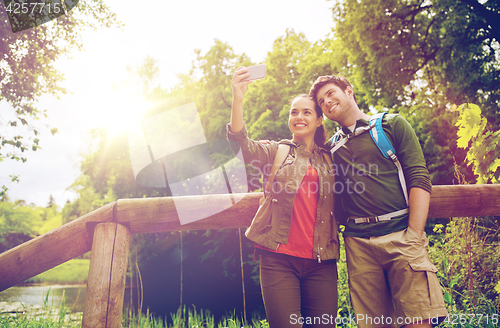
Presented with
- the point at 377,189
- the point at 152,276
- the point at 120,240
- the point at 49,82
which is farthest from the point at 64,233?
the point at 152,276

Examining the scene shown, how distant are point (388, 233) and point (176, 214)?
1238 millimetres

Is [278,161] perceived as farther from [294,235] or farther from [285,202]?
[294,235]

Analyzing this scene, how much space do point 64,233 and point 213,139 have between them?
1512 cm

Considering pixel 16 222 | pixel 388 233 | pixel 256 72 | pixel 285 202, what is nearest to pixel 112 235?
pixel 285 202

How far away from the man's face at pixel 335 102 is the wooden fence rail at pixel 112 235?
0.71 meters

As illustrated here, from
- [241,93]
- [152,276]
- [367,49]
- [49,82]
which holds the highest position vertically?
[367,49]

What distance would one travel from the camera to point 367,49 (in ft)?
32.6

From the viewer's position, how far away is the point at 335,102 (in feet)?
6.33

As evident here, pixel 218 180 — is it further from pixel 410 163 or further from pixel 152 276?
pixel 410 163

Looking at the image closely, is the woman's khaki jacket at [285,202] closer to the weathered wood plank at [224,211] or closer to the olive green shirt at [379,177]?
the olive green shirt at [379,177]

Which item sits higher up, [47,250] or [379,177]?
[379,177]

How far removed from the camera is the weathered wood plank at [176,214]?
1.91m

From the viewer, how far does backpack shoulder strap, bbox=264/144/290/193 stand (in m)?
1.86

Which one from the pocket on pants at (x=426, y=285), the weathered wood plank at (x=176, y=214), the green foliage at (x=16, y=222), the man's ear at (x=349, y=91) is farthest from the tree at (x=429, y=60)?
the green foliage at (x=16, y=222)
